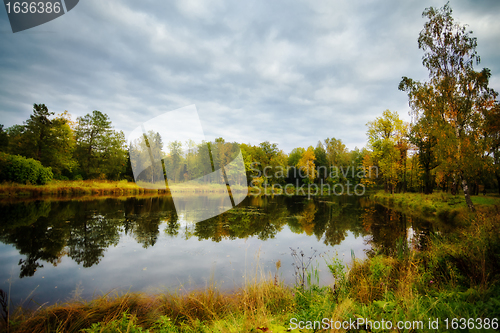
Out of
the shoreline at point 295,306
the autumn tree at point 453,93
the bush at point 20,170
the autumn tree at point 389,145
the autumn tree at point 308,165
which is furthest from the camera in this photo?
the autumn tree at point 308,165

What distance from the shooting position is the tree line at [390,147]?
1301cm

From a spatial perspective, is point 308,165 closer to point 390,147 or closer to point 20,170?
point 390,147

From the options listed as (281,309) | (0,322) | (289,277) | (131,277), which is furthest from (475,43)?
(0,322)

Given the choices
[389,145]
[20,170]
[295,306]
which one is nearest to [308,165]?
[389,145]

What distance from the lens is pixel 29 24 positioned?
6.87 metres

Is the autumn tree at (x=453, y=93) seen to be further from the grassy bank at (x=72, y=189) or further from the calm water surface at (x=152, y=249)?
the grassy bank at (x=72, y=189)

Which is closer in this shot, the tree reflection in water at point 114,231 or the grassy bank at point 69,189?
the tree reflection in water at point 114,231

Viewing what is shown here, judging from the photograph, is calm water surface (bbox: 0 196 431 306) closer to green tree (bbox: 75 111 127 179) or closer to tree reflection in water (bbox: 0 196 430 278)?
tree reflection in water (bbox: 0 196 430 278)

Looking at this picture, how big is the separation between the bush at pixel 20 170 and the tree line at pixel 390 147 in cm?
459

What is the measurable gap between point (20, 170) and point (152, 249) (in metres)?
22.5

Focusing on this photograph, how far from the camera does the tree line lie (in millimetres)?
13008

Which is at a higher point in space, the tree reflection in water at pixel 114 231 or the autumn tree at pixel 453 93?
the autumn tree at pixel 453 93

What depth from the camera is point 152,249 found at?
8250 millimetres

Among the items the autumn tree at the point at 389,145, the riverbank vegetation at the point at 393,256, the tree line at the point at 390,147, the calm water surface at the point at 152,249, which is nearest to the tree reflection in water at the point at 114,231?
the calm water surface at the point at 152,249
